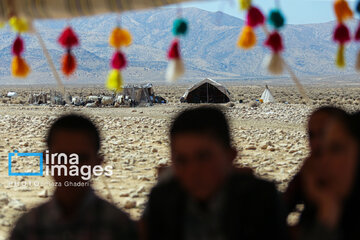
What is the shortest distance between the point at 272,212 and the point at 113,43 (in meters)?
1.69

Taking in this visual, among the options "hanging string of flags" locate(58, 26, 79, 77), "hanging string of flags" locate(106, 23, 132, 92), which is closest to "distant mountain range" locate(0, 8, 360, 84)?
"hanging string of flags" locate(58, 26, 79, 77)

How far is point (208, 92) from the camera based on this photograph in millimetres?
25000

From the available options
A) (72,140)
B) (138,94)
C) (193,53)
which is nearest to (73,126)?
(72,140)

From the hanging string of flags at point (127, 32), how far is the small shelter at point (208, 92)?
2154 centimetres

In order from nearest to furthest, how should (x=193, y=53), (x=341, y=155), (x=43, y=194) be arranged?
(x=341, y=155) < (x=43, y=194) < (x=193, y=53)

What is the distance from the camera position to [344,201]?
1925mm

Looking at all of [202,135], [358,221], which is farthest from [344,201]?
[202,135]

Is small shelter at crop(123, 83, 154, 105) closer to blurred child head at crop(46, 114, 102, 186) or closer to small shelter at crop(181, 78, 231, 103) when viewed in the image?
small shelter at crop(181, 78, 231, 103)

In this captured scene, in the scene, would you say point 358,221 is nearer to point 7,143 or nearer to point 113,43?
point 113,43

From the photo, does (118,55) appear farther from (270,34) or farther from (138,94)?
(138,94)

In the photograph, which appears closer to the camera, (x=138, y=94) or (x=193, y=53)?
(x=138, y=94)

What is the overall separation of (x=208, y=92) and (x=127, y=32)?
22.0 m

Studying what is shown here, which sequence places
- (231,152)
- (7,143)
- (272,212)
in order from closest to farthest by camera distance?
(272,212), (231,152), (7,143)

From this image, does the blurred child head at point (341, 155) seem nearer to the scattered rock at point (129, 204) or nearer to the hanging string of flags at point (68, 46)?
the hanging string of flags at point (68, 46)
